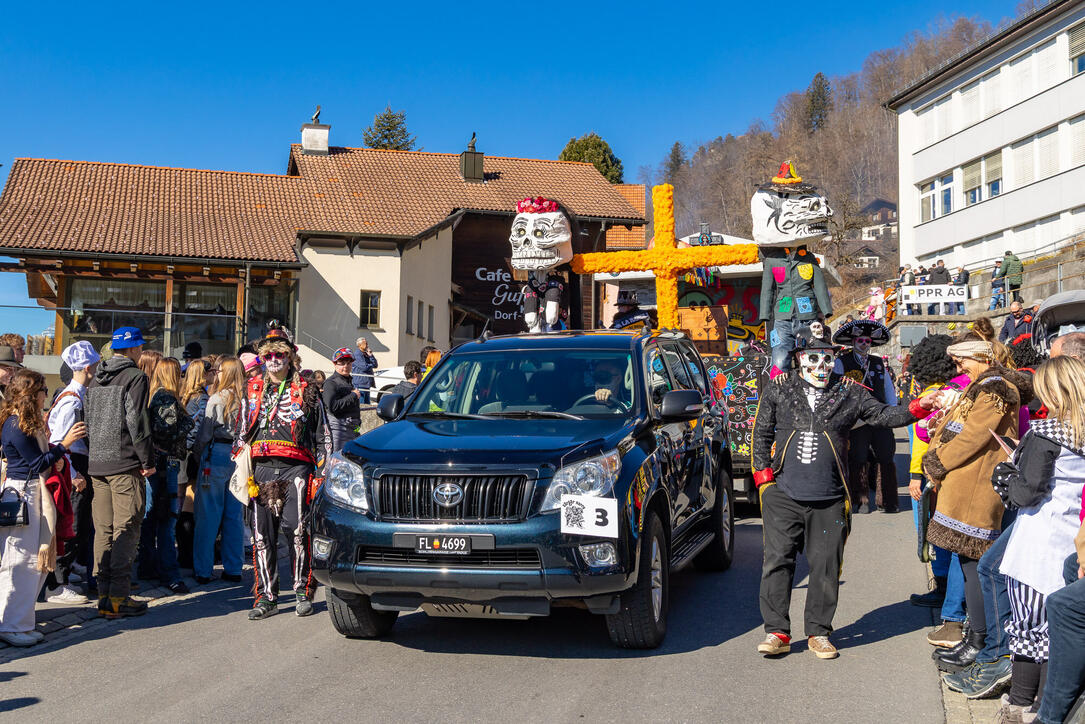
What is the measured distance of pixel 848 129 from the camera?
100312 mm

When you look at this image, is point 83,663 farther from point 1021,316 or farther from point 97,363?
point 1021,316

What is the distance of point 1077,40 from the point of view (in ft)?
108

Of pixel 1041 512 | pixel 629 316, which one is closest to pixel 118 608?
pixel 1041 512

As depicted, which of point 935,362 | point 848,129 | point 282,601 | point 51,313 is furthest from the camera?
point 848,129

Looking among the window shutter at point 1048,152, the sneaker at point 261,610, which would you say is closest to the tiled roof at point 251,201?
the window shutter at point 1048,152

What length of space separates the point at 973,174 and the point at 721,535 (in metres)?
34.3

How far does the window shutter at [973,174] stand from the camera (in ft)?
124

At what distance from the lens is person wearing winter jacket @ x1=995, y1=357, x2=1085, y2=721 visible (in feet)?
14.0

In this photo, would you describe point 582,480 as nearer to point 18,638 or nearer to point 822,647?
point 822,647

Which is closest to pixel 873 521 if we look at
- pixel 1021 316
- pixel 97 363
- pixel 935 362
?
pixel 935 362

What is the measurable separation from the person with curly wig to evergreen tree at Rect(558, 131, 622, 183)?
63008 mm

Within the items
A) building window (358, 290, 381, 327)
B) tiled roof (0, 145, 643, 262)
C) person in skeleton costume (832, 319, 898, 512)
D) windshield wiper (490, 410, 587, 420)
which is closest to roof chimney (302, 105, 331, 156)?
tiled roof (0, 145, 643, 262)

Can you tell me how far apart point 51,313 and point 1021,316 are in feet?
60.5

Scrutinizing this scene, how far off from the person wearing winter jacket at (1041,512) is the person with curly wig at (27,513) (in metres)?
5.55
